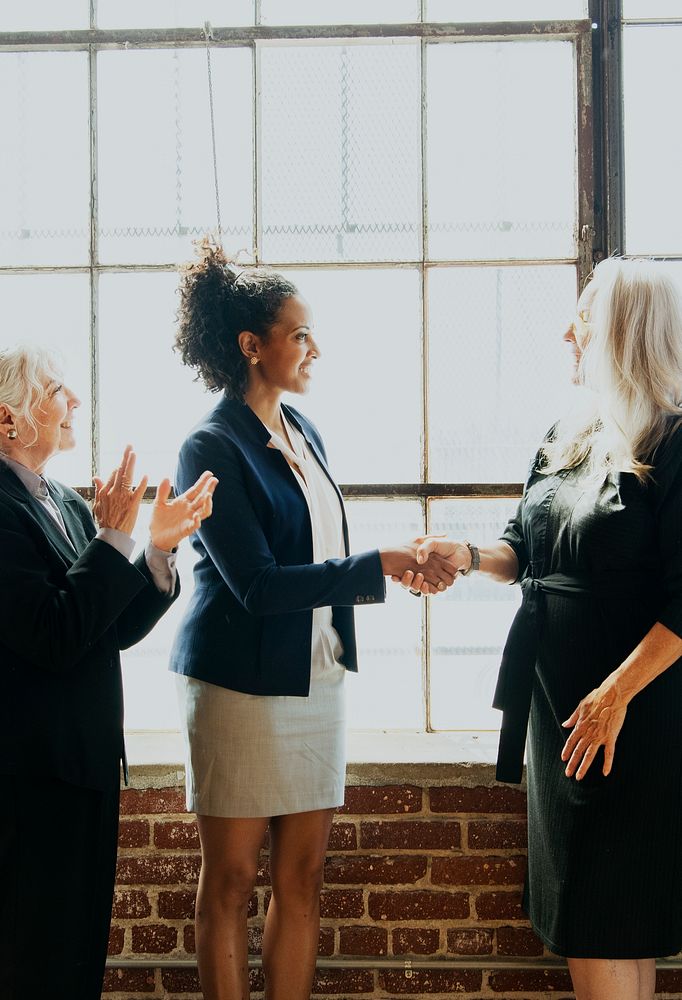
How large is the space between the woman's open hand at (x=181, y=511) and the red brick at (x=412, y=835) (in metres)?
1.11

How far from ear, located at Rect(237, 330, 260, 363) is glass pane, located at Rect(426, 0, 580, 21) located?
126 centimetres

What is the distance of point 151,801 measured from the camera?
2545mm

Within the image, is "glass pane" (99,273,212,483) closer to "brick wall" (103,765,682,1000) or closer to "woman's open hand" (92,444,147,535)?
"woman's open hand" (92,444,147,535)

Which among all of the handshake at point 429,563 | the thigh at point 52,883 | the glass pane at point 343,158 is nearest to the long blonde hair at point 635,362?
the handshake at point 429,563

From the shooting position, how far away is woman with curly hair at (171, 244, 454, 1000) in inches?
79.7

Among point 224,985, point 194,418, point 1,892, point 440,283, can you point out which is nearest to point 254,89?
point 440,283

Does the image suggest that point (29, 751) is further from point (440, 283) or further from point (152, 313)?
point (440, 283)

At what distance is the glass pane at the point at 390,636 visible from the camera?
2760 mm

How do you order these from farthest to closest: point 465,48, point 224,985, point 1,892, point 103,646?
1. point 465,48
2. point 224,985
3. point 103,646
4. point 1,892

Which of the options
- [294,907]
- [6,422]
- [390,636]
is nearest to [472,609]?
[390,636]

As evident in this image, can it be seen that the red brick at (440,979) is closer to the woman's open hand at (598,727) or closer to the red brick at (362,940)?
the red brick at (362,940)

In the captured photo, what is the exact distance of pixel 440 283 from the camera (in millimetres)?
2756

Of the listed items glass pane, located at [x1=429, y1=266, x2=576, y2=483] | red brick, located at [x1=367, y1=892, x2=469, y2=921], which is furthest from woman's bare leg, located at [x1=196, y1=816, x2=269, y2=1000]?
glass pane, located at [x1=429, y1=266, x2=576, y2=483]

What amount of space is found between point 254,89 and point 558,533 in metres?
1.66
